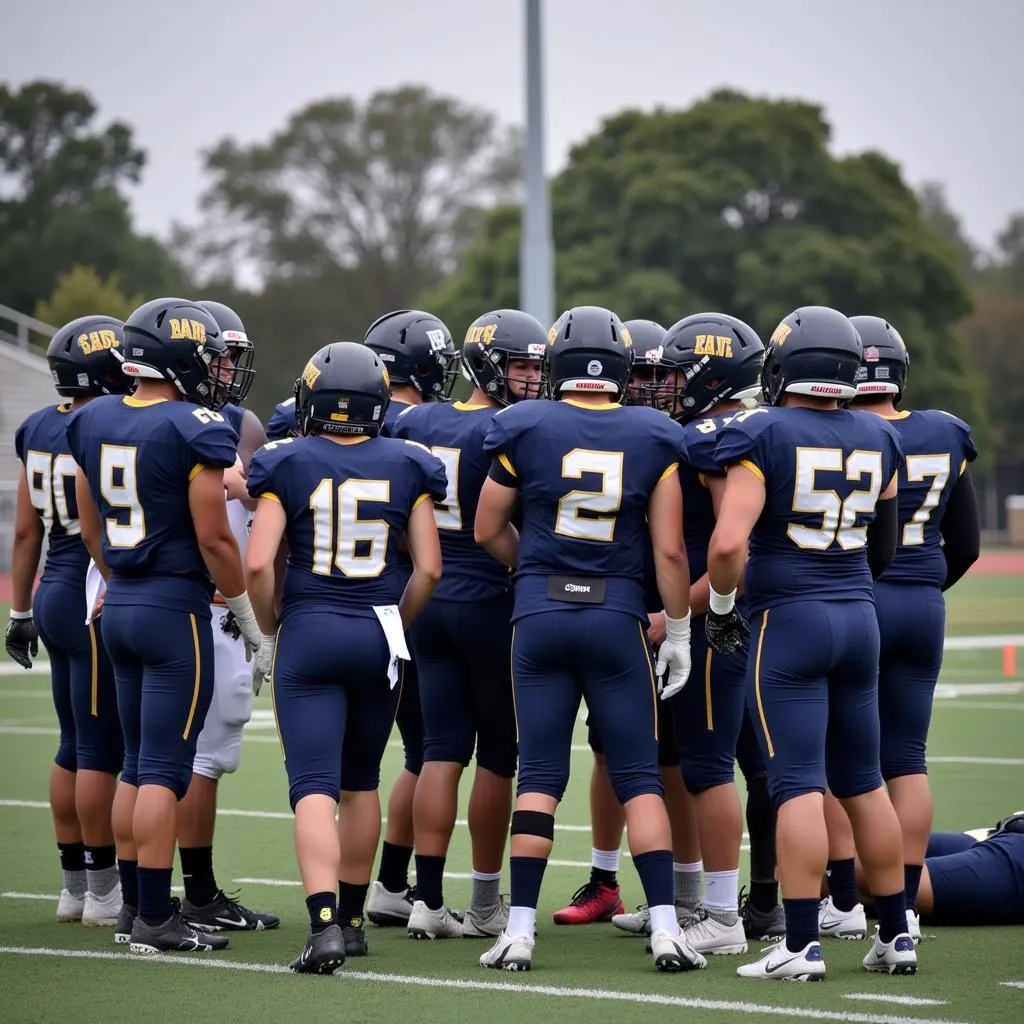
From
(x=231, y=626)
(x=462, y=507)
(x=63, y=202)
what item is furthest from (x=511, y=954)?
(x=63, y=202)

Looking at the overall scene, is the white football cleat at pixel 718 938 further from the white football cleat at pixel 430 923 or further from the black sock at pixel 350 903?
the black sock at pixel 350 903

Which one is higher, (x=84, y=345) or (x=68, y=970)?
(x=84, y=345)

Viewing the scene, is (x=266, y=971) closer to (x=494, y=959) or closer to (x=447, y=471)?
(x=494, y=959)

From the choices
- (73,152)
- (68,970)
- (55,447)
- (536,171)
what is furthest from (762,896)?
(73,152)

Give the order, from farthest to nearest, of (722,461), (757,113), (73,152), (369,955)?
(73,152)
(757,113)
(369,955)
(722,461)

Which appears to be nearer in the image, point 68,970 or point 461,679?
point 68,970

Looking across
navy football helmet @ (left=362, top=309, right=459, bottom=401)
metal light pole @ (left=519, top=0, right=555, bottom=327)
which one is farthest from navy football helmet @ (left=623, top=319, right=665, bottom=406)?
metal light pole @ (left=519, top=0, right=555, bottom=327)

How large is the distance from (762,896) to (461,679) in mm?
1426

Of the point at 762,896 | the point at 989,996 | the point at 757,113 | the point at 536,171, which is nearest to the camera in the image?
the point at 989,996

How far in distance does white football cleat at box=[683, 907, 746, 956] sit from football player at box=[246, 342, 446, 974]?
1.21 m

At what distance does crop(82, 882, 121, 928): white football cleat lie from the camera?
268 inches

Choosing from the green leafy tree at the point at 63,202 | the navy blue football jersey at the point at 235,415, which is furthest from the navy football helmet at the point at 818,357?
the green leafy tree at the point at 63,202

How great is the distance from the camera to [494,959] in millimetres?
5906

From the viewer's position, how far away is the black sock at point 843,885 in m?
6.52
